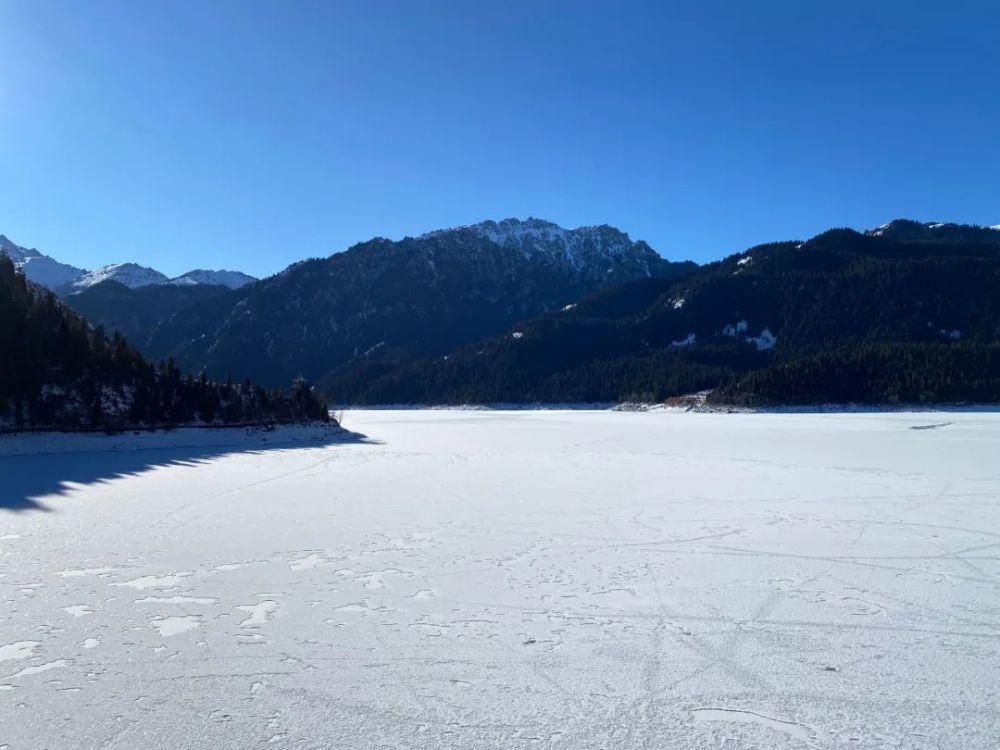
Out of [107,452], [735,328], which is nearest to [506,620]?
[107,452]

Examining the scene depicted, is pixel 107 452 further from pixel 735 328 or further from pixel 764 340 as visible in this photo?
pixel 735 328

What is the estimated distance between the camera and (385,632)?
25.4 feet

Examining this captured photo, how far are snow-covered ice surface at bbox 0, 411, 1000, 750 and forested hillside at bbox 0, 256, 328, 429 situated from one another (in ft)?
89.7

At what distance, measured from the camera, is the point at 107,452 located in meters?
36.9

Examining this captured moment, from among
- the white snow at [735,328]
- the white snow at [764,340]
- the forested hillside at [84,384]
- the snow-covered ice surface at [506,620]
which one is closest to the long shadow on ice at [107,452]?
the forested hillside at [84,384]

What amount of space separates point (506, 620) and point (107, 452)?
36.1 meters

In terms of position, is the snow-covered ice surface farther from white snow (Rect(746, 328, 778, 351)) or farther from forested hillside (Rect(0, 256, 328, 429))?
white snow (Rect(746, 328, 778, 351))

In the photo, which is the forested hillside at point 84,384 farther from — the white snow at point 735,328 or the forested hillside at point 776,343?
the white snow at point 735,328

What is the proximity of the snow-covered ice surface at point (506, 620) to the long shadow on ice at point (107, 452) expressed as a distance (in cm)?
447

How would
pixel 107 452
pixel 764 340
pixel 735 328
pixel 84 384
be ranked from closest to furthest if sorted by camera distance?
pixel 107 452 < pixel 84 384 < pixel 764 340 < pixel 735 328

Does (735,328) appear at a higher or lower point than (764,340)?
higher

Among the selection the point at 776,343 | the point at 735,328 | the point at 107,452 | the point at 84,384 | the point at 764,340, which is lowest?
the point at 107,452

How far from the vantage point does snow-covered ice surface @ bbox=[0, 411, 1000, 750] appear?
561 centimetres

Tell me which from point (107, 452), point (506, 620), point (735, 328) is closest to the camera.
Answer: point (506, 620)
